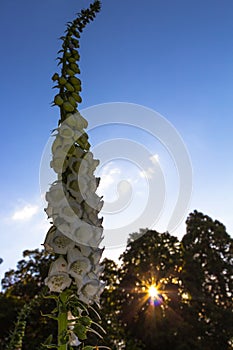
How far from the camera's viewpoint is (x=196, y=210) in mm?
38094

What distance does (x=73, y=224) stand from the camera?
194 cm

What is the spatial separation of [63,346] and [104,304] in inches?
1183

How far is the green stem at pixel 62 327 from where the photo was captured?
5.32 feet

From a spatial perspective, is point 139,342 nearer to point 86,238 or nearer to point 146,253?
point 146,253

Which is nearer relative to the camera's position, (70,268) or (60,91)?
(70,268)

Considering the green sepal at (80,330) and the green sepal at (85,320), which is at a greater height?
the green sepal at (85,320)

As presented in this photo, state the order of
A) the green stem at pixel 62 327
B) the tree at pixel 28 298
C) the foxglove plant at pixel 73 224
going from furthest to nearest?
1. the tree at pixel 28 298
2. the foxglove plant at pixel 73 224
3. the green stem at pixel 62 327

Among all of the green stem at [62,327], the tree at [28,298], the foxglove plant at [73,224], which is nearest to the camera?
the green stem at [62,327]

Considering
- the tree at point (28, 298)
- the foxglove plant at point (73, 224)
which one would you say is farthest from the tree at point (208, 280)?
the foxglove plant at point (73, 224)

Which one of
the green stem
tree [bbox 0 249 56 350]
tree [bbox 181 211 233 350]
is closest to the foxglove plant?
the green stem

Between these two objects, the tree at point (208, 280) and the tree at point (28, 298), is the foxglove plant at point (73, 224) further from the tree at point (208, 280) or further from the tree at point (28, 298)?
the tree at point (208, 280)

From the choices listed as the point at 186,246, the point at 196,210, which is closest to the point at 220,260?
the point at 186,246

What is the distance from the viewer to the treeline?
28375 millimetres

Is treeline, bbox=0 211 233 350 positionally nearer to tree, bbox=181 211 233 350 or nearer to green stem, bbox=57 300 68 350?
tree, bbox=181 211 233 350
